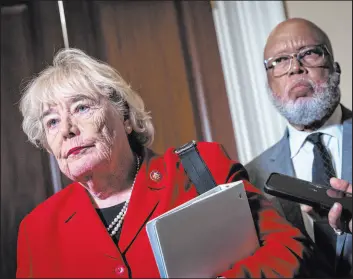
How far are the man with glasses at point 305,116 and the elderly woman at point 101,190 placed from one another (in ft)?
0.45

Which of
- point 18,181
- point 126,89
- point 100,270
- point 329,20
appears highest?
point 329,20

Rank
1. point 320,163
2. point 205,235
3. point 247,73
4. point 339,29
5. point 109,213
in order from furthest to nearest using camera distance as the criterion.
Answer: point 339,29
point 247,73
point 320,163
point 109,213
point 205,235

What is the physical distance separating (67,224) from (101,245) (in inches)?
2.7

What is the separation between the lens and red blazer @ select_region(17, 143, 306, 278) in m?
0.44

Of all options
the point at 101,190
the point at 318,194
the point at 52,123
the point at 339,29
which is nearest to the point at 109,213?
the point at 101,190

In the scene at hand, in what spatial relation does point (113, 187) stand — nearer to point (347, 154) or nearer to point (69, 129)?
point (69, 129)

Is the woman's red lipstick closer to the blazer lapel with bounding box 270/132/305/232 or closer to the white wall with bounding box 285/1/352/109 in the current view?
the blazer lapel with bounding box 270/132/305/232

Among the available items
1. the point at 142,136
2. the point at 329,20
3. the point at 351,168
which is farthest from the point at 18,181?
the point at 329,20

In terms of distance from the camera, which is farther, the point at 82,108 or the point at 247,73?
the point at 247,73

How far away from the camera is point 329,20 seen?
0.87m

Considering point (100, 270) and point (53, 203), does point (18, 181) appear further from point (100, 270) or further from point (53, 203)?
point (100, 270)

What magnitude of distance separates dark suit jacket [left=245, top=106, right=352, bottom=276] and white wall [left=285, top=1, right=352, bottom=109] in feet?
0.79

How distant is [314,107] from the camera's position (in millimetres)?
648

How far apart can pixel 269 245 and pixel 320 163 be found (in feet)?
0.75
